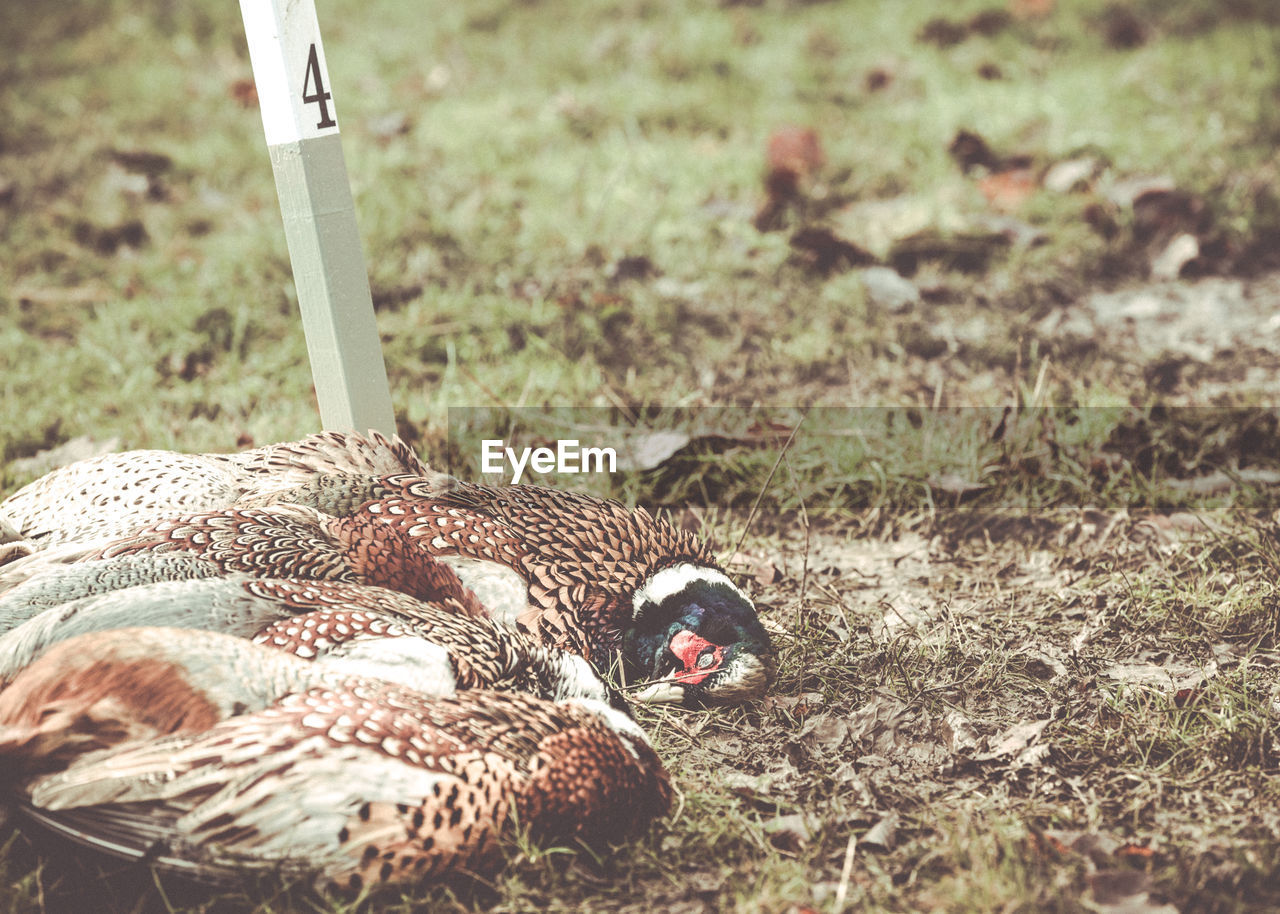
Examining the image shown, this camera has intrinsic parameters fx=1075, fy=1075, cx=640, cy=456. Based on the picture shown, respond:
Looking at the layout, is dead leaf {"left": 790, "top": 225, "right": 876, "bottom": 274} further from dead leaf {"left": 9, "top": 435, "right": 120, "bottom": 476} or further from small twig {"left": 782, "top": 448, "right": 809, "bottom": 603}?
dead leaf {"left": 9, "top": 435, "right": 120, "bottom": 476}

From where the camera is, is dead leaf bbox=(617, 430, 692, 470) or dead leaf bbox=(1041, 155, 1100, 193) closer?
dead leaf bbox=(617, 430, 692, 470)

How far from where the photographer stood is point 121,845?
152 cm

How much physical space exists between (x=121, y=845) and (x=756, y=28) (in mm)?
5546

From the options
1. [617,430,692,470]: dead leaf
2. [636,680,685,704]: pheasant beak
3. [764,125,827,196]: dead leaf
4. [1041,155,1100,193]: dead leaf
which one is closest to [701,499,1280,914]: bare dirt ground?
[636,680,685,704]: pheasant beak

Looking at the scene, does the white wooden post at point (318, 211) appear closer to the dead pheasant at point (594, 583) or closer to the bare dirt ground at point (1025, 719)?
the dead pheasant at point (594, 583)

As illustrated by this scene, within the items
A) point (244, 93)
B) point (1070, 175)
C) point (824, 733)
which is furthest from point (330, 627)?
point (244, 93)

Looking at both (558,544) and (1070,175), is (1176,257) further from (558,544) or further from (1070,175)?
(558,544)

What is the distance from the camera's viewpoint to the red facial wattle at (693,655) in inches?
82.0

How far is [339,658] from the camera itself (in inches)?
67.4

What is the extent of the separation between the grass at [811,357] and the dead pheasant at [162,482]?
619 millimetres

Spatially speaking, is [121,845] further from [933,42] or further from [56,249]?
[933,42]

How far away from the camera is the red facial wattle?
6.83 feet

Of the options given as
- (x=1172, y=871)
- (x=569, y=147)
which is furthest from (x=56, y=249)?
(x=1172, y=871)

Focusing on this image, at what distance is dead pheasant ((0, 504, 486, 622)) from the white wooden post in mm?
361
